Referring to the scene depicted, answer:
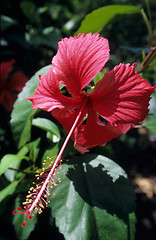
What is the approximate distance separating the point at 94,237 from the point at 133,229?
134mm

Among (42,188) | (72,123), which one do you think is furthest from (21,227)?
(72,123)

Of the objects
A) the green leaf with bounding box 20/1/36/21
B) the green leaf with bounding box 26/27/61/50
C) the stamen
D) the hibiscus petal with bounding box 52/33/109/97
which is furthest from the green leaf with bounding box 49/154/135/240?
the green leaf with bounding box 20/1/36/21

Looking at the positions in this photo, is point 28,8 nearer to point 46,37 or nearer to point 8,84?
point 46,37

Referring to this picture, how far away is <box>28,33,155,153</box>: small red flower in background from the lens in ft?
2.07

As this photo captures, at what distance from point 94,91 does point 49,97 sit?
0.49ft

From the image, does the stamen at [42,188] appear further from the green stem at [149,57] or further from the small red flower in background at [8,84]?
the small red flower in background at [8,84]

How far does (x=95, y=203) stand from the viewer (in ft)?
2.48

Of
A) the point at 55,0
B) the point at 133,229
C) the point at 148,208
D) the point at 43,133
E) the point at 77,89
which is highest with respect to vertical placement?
the point at 55,0

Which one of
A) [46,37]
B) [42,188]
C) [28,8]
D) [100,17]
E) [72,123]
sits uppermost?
[28,8]

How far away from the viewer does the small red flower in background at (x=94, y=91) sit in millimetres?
631

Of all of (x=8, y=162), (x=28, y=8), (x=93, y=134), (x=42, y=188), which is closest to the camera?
(x=42, y=188)

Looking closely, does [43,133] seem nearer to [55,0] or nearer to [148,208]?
[55,0]

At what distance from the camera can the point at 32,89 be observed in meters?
0.81

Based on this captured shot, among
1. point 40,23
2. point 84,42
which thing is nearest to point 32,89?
point 84,42
